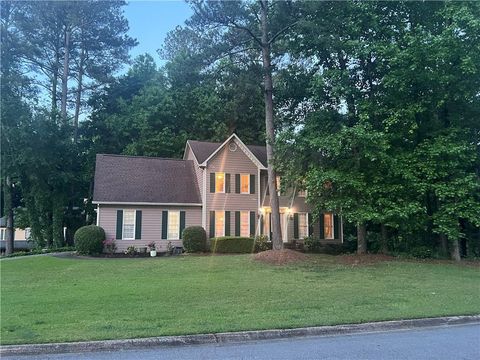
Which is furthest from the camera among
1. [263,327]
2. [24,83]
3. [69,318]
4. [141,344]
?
[24,83]

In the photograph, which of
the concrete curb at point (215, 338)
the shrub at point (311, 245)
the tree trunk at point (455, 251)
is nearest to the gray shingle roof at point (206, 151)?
the shrub at point (311, 245)

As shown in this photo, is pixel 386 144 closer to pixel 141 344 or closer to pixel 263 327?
pixel 263 327

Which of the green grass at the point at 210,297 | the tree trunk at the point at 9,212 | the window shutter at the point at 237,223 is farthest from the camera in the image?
the tree trunk at the point at 9,212

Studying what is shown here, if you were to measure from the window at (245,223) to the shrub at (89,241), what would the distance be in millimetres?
8268

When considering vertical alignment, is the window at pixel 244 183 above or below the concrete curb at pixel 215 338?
above

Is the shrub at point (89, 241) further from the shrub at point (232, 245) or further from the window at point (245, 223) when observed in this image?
the window at point (245, 223)

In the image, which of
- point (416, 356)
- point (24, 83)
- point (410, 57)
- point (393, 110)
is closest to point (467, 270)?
point (393, 110)

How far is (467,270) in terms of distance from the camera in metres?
15.8

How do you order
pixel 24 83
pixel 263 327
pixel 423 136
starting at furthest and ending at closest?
pixel 24 83, pixel 423 136, pixel 263 327

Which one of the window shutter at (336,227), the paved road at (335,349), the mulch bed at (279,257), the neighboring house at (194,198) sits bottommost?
the paved road at (335,349)

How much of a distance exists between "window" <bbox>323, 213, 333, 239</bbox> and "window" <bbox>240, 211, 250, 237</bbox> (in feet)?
18.6

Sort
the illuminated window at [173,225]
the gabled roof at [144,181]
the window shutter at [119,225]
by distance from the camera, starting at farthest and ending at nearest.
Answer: the illuminated window at [173,225], the gabled roof at [144,181], the window shutter at [119,225]

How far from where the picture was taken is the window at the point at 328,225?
2820cm

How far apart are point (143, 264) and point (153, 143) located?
16.6 metres
